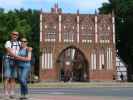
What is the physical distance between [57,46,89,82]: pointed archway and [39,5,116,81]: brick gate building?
136 cm

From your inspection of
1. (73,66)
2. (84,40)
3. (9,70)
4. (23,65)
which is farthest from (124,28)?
(23,65)

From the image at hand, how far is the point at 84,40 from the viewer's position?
90500mm

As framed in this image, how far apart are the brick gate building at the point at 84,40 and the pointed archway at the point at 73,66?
4.47 feet

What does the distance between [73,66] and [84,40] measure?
28.2m

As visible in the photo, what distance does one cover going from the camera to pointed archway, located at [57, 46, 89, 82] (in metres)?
92.8

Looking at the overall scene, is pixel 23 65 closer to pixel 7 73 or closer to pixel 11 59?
pixel 11 59

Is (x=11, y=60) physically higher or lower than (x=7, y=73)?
higher

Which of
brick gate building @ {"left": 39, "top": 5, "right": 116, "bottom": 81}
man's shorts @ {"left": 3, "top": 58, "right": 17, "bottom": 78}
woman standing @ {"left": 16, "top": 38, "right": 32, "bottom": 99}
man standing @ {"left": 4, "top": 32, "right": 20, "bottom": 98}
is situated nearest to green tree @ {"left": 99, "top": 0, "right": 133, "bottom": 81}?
brick gate building @ {"left": 39, "top": 5, "right": 116, "bottom": 81}

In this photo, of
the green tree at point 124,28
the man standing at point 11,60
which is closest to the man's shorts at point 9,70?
the man standing at point 11,60

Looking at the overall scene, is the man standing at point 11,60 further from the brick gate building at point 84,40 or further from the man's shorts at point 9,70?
the brick gate building at point 84,40

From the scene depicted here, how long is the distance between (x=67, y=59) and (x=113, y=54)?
1441 inches

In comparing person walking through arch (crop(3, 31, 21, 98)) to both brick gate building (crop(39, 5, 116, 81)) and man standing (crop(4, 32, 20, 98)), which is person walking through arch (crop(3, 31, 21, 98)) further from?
brick gate building (crop(39, 5, 116, 81))

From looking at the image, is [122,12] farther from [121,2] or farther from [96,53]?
[96,53]

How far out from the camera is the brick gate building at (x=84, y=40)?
89.0m
